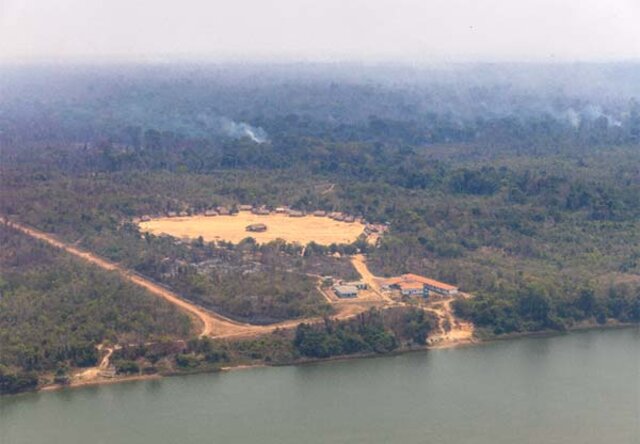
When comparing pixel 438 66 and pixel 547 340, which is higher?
pixel 438 66

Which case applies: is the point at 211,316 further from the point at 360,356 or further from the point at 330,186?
the point at 330,186

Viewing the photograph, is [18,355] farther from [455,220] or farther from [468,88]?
[468,88]

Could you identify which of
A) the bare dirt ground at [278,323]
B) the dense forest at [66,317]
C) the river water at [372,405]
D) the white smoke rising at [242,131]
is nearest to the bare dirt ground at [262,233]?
the bare dirt ground at [278,323]

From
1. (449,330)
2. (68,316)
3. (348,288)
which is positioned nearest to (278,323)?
(348,288)

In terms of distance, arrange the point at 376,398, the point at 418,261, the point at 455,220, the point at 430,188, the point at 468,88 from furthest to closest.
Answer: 1. the point at 468,88
2. the point at 430,188
3. the point at 455,220
4. the point at 418,261
5. the point at 376,398

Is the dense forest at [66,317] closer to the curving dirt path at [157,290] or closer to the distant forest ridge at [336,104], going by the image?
the curving dirt path at [157,290]

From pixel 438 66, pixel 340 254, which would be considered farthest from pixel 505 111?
pixel 340 254

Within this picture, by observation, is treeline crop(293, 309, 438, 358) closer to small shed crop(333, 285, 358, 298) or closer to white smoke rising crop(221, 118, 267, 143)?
small shed crop(333, 285, 358, 298)
